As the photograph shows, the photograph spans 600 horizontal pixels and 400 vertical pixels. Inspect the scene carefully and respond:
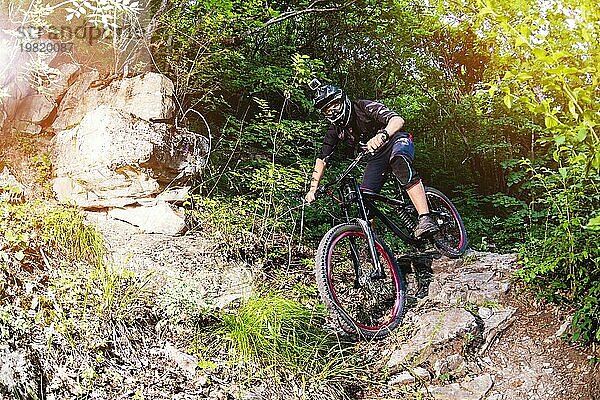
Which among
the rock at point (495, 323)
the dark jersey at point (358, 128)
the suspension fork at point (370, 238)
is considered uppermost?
the dark jersey at point (358, 128)

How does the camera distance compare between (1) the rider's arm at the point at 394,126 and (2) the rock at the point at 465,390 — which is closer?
(2) the rock at the point at 465,390

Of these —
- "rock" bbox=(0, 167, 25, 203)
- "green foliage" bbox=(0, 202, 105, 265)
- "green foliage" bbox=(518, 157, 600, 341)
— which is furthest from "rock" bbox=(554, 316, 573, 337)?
"rock" bbox=(0, 167, 25, 203)

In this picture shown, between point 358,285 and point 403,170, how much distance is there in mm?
1046

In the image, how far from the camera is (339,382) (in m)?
3.33

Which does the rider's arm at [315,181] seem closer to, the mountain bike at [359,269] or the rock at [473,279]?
the mountain bike at [359,269]

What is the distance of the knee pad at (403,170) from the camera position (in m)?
4.41

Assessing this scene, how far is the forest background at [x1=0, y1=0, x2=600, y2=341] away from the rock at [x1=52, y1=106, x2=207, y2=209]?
17.6 inches

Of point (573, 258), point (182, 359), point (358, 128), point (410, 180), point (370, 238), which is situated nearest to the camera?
point (182, 359)

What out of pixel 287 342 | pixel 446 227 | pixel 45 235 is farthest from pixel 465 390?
pixel 45 235

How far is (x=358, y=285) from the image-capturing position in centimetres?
410

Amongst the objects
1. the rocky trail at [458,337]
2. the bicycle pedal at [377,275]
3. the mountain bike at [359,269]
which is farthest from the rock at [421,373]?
the bicycle pedal at [377,275]

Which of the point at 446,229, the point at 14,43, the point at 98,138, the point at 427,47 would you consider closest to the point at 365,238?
the point at 446,229

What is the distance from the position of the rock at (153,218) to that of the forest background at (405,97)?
28 cm

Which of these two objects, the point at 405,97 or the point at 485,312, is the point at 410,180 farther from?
the point at 405,97
